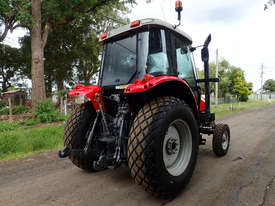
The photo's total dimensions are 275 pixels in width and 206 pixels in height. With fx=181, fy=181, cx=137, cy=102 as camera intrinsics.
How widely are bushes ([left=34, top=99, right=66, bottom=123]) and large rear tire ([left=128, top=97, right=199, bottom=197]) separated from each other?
22.7 feet

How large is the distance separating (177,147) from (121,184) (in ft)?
3.10

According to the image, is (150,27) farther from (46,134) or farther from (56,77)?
(56,77)

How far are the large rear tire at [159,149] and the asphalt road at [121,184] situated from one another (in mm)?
277

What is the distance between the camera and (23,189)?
2.46m

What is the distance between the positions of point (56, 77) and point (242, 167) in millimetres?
18887

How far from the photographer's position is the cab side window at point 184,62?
9.79 feet

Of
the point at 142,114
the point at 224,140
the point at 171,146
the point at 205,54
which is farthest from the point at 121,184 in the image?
the point at 205,54

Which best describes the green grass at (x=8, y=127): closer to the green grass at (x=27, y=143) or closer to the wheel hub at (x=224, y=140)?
the green grass at (x=27, y=143)

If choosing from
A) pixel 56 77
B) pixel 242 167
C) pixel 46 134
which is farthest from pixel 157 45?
pixel 56 77

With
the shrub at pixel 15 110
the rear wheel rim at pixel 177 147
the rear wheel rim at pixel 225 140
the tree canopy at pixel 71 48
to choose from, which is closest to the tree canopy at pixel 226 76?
the tree canopy at pixel 71 48

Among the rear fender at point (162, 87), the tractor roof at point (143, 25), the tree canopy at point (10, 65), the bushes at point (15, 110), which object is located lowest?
the bushes at point (15, 110)

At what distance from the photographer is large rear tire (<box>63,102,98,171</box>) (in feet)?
8.44

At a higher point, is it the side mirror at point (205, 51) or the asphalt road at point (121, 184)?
the side mirror at point (205, 51)

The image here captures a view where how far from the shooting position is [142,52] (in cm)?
244
